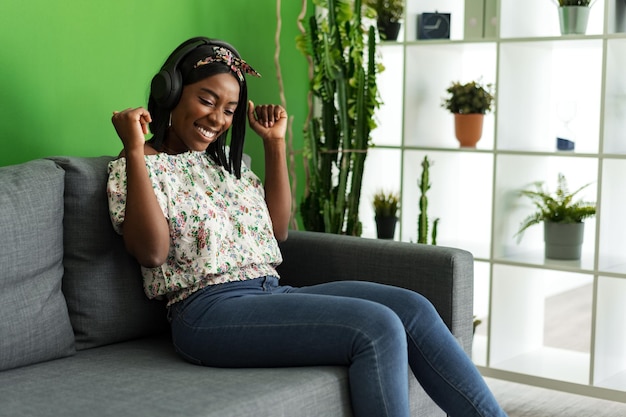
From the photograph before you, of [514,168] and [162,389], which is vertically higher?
[514,168]

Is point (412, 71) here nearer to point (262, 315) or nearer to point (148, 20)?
point (148, 20)

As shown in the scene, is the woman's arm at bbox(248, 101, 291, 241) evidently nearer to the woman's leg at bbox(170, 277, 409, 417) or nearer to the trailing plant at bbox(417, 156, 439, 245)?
the woman's leg at bbox(170, 277, 409, 417)

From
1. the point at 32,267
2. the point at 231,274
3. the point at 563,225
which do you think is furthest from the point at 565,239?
the point at 32,267

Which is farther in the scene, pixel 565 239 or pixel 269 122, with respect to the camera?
pixel 565 239

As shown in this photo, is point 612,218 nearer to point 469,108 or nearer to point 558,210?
point 558,210

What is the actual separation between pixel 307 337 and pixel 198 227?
0.39m

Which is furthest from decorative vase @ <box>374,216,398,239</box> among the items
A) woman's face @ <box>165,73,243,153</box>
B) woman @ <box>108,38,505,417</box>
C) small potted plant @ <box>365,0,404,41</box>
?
woman's face @ <box>165,73,243,153</box>

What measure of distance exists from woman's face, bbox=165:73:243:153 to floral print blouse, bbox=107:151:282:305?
64 mm

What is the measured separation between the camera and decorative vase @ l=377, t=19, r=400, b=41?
10.6 feet

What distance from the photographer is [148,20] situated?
267cm

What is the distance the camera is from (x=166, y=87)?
2.06m

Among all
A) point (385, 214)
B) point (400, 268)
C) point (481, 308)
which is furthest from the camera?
point (481, 308)

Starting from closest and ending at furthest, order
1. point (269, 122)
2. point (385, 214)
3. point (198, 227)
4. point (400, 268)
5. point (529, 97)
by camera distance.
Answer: point (198, 227) < point (400, 268) < point (269, 122) < point (529, 97) < point (385, 214)

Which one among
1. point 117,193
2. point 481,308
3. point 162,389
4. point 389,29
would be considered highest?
point 389,29
